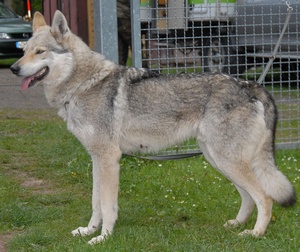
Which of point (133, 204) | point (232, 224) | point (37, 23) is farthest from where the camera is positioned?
point (133, 204)

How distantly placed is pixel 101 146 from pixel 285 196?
148 centimetres

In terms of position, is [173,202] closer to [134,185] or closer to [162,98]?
[134,185]

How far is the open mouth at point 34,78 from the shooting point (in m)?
5.32

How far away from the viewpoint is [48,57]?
5.32m

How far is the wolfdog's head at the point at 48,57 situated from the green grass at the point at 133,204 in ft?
3.99

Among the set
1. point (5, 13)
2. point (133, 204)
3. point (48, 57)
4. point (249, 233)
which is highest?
point (48, 57)

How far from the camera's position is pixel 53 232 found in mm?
5516

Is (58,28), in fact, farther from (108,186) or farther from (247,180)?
(247,180)

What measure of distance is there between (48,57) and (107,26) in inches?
83.8

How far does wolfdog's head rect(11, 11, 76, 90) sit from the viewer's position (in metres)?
5.25

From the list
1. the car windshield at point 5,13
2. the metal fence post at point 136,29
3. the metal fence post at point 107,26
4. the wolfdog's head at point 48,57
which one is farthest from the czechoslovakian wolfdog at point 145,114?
the car windshield at point 5,13

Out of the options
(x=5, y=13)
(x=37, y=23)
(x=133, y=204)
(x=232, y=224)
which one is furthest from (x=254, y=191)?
(x=5, y=13)

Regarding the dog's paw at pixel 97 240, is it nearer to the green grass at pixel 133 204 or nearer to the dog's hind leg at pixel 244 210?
the green grass at pixel 133 204

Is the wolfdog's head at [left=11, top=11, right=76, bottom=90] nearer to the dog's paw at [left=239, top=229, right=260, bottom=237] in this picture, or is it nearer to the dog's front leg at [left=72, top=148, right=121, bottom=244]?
the dog's front leg at [left=72, top=148, right=121, bottom=244]
